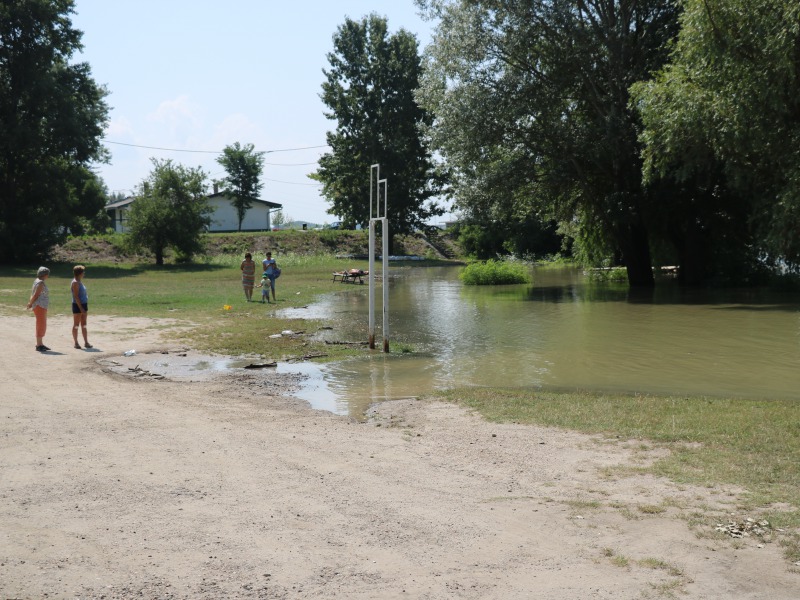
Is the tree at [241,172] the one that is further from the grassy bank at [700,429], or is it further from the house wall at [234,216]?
the grassy bank at [700,429]

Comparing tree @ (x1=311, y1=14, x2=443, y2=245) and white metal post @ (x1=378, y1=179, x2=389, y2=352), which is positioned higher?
tree @ (x1=311, y1=14, x2=443, y2=245)

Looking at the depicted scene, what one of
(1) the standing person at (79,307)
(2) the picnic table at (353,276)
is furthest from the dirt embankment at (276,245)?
(1) the standing person at (79,307)

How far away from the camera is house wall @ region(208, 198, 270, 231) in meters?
96.0

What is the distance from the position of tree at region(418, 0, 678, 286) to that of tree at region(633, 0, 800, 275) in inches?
179

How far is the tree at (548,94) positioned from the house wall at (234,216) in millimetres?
63628

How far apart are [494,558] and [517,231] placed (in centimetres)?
6872

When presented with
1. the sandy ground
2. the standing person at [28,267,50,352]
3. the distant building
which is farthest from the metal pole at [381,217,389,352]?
the distant building

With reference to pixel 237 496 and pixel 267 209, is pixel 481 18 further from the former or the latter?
pixel 267 209

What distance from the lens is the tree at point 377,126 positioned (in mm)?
75000

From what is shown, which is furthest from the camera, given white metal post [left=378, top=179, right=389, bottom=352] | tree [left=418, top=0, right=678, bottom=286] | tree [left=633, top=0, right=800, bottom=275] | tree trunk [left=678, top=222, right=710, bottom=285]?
tree trunk [left=678, top=222, right=710, bottom=285]

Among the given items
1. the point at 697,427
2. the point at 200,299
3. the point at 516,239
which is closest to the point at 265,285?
the point at 200,299

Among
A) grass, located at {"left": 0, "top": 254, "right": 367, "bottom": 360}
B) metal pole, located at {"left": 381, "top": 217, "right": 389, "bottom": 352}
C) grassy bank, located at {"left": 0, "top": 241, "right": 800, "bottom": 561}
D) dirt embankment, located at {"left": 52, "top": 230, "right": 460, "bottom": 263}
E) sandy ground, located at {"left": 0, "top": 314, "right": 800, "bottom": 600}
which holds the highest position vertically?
dirt embankment, located at {"left": 52, "top": 230, "right": 460, "bottom": 263}

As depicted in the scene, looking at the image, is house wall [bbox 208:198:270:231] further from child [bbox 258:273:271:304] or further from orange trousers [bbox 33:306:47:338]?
orange trousers [bbox 33:306:47:338]

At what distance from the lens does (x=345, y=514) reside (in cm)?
670
